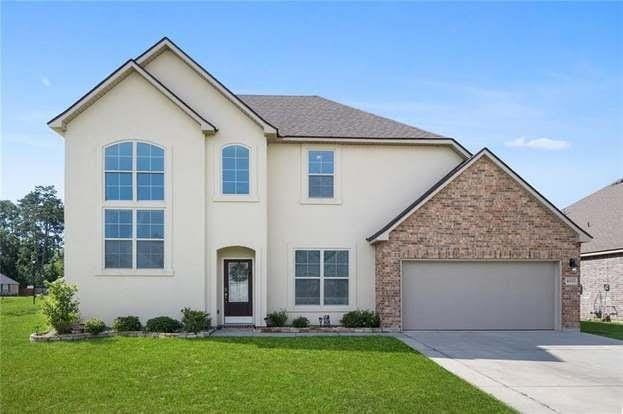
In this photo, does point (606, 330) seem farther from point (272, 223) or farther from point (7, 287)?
point (7, 287)

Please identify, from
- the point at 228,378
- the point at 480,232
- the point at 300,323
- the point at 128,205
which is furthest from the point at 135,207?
the point at 480,232

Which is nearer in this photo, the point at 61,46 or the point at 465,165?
the point at 61,46

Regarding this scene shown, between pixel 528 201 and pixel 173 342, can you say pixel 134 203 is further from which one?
pixel 528 201

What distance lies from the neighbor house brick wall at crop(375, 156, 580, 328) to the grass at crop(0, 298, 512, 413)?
352cm

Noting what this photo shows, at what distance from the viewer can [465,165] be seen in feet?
57.0

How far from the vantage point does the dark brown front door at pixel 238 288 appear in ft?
59.9

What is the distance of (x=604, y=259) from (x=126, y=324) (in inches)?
790

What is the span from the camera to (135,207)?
1719 cm

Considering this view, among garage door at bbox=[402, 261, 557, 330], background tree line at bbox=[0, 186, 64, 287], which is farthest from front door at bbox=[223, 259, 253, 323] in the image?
background tree line at bbox=[0, 186, 64, 287]

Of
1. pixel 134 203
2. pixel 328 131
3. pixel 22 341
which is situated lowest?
pixel 22 341

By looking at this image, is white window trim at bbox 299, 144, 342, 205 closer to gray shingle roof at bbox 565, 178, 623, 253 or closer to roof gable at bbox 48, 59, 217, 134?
roof gable at bbox 48, 59, 217, 134

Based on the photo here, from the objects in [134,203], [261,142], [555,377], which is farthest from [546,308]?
[134,203]

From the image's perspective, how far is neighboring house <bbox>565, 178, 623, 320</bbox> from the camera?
2344 centimetres

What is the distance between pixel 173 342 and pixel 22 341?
417 centimetres
